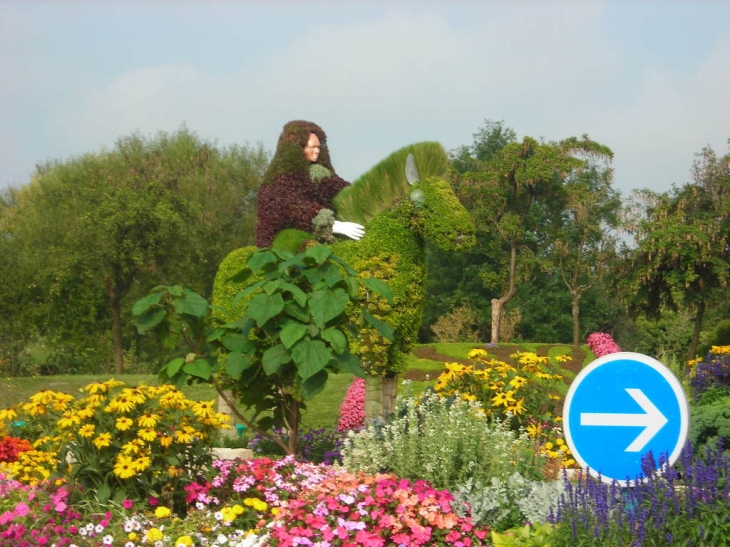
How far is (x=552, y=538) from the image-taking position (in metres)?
4.32

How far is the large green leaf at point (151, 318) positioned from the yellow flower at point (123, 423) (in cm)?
65

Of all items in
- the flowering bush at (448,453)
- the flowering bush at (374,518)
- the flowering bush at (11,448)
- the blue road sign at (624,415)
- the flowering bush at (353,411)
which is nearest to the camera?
the blue road sign at (624,415)

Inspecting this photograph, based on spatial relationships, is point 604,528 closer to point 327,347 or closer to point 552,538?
point 552,538

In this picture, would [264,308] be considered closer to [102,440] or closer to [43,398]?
[102,440]

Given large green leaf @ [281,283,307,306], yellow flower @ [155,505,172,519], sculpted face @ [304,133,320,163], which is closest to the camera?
yellow flower @ [155,505,172,519]

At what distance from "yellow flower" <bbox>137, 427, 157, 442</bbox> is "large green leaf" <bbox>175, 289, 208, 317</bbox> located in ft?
2.78

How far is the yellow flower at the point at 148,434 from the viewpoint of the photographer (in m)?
5.33

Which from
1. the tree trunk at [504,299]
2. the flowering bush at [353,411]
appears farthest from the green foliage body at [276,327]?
the tree trunk at [504,299]

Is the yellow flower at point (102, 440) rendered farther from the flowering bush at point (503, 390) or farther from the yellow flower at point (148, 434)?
the flowering bush at point (503, 390)

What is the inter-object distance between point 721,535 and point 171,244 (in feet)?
66.3

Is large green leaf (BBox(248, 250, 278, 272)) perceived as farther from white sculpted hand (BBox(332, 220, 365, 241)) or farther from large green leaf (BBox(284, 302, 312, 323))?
white sculpted hand (BBox(332, 220, 365, 241))

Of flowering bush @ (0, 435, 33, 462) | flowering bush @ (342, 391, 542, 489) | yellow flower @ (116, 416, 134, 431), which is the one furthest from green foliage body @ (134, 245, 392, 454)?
flowering bush @ (0, 435, 33, 462)

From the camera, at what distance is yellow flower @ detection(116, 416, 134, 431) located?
5391mm

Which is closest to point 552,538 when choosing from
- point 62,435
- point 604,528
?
point 604,528
